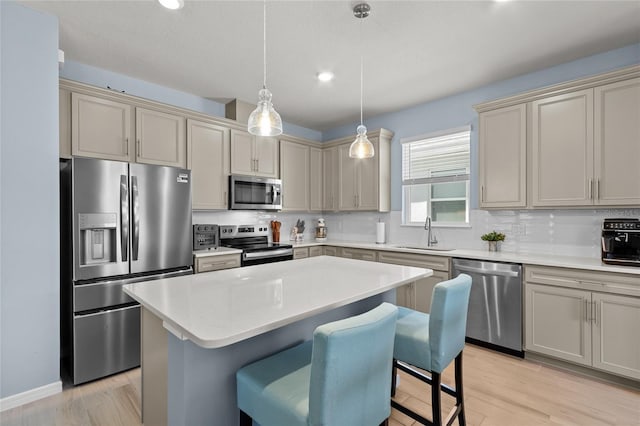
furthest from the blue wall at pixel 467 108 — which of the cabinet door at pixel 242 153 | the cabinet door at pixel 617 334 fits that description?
the cabinet door at pixel 242 153

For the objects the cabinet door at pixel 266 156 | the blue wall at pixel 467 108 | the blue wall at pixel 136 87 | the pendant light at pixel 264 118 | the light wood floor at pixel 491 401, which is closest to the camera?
the pendant light at pixel 264 118

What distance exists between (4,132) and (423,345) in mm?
2951

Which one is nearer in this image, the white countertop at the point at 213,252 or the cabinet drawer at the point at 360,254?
the white countertop at the point at 213,252

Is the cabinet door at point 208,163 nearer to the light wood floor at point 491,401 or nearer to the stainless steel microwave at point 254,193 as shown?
the stainless steel microwave at point 254,193

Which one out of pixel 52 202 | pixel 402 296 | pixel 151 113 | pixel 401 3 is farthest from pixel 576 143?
pixel 52 202

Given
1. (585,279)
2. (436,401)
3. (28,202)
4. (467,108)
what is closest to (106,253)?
(28,202)

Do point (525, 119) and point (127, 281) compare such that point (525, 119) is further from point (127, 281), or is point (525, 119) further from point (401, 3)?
point (127, 281)

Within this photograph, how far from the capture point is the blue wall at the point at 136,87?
2938 millimetres

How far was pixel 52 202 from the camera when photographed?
225 cm

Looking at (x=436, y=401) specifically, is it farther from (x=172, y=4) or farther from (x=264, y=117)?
(x=172, y=4)

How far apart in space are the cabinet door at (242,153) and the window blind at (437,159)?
2.06 meters

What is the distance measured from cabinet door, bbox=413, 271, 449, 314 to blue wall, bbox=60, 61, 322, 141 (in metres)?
3.25

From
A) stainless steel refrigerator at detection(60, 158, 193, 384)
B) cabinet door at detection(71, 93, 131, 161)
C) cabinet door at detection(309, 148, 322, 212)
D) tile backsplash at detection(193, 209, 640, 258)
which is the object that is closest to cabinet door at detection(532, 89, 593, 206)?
tile backsplash at detection(193, 209, 640, 258)

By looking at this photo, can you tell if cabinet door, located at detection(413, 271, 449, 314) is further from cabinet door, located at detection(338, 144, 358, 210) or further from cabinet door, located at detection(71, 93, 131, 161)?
cabinet door, located at detection(71, 93, 131, 161)
